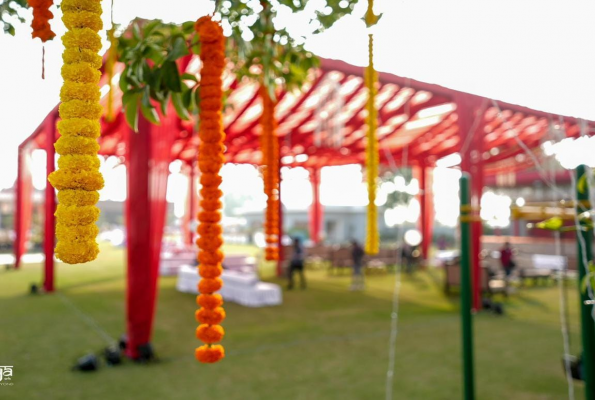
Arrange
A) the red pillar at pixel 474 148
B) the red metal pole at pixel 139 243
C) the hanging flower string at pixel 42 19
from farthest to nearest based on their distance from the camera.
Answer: the red pillar at pixel 474 148 → the red metal pole at pixel 139 243 → the hanging flower string at pixel 42 19

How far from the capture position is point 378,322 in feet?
26.0

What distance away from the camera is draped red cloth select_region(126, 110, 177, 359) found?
18.7 feet

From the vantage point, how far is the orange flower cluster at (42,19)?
4.73 feet

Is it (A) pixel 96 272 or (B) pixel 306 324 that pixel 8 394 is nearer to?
(B) pixel 306 324

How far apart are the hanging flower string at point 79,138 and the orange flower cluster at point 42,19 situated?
0.49 metres

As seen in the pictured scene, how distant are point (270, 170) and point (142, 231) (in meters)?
3.69

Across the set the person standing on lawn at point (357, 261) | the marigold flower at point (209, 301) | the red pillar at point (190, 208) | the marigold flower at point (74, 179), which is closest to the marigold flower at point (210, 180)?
the marigold flower at point (209, 301)

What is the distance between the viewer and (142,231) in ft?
18.7

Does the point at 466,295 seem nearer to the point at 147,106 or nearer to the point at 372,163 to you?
the point at 372,163

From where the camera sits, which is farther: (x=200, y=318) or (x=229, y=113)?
(x=229, y=113)

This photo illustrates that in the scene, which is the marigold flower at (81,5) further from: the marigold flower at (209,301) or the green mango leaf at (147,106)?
the marigold flower at (209,301)

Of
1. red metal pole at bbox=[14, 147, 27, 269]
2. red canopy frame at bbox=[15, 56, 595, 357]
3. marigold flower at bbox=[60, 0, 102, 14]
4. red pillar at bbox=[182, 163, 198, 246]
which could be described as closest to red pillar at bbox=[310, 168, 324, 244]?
red canopy frame at bbox=[15, 56, 595, 357]

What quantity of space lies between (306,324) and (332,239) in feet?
95.7

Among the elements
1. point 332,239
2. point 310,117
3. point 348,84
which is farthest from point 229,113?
point 332,239
